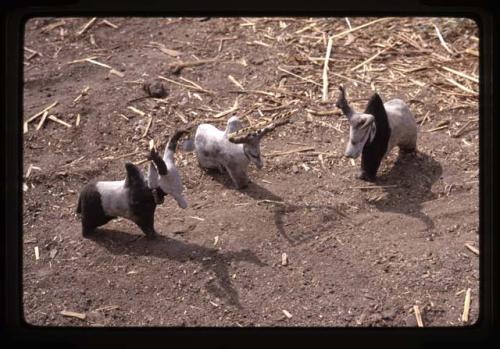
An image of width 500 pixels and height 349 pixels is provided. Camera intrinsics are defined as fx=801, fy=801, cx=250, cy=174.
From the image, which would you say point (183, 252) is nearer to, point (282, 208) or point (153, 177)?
point (153, 177)

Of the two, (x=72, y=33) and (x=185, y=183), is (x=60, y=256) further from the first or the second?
(x=72, y=33)

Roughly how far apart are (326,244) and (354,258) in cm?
15

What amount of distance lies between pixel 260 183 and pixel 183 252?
69 centimetres

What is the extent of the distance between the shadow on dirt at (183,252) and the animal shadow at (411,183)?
76cm

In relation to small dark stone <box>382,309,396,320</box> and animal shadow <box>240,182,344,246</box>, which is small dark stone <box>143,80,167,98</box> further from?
small dark stone <box>382,309,396,320</box>

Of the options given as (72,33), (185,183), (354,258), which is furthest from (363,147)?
(72,33)

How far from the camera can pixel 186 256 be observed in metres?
3.20

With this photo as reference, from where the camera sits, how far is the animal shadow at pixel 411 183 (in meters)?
3.54

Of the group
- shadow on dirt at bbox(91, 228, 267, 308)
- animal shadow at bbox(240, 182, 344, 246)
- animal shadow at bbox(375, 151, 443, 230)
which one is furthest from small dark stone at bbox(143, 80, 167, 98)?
animal shadow at bbox(375, 151, 443, 230)

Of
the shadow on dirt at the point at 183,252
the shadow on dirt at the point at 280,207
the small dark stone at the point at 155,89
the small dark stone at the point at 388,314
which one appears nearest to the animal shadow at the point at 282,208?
the shadow on dirt at the point at 280,207

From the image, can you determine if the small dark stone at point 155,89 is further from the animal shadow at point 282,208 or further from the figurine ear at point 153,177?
the figurine ear at point 153,177

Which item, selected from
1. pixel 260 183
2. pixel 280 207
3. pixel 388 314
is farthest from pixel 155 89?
pixel 388 314

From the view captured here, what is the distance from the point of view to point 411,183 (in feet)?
12.3
